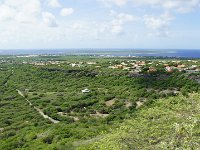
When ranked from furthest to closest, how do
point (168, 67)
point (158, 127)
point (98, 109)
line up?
point (168, 67), point (98, 109), point (158, 127)

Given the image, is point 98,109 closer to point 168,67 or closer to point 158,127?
point 168,67

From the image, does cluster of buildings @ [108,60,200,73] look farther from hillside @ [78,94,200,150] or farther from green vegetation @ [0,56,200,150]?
hillside @ [78,94,200,150]

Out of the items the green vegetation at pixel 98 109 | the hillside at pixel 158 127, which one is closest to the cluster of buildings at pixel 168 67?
the green vegetation at pixel 98 109

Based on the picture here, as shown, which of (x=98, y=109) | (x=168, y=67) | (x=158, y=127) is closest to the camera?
(x=158, y=127)

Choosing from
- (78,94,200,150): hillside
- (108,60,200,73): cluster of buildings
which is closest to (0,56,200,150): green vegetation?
(78,94,200,150): hillside

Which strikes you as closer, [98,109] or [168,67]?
[98,109]

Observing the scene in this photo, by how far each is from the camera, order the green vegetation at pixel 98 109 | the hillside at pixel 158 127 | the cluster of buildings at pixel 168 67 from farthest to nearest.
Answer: the cluster of buildings at pixel 168 67
the green vegetation at pixel 98 109
the hillside at pixel 158 127

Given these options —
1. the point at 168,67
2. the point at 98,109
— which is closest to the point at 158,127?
the point at 98,109

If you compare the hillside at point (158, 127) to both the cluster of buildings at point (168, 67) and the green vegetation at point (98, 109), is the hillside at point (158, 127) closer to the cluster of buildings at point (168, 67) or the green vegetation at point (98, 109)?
the green vegetation at point (98, 109)

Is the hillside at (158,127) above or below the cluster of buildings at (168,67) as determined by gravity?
above

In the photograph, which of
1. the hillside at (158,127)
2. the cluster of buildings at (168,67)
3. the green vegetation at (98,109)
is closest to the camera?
the hillside at (158,127)
